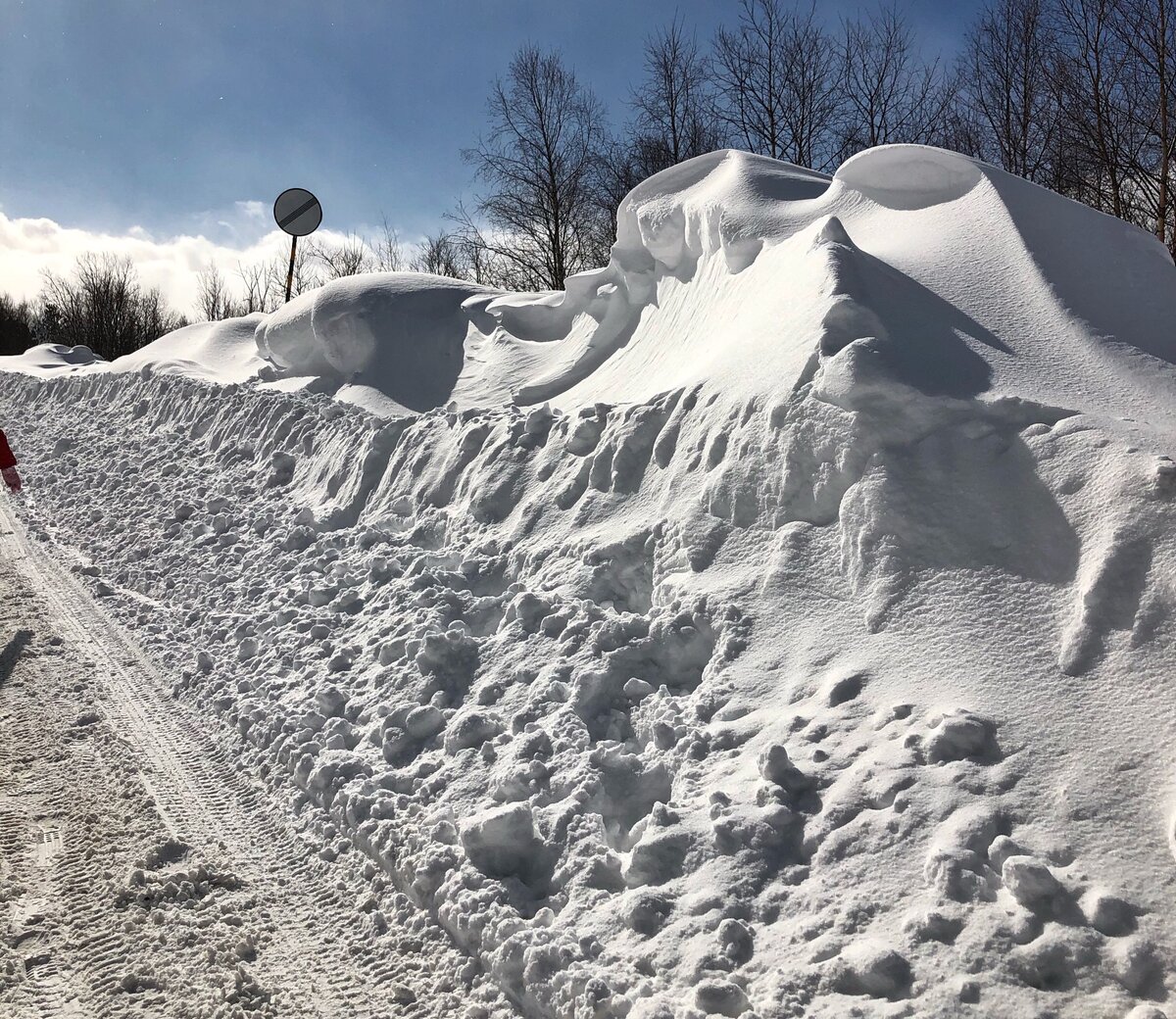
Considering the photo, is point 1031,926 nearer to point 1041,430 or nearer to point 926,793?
point 926,793

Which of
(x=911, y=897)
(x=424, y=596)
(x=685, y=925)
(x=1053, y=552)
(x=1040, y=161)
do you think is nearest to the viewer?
(x=911, y=897)

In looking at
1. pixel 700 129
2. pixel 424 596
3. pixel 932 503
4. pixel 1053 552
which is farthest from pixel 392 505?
pixel 700 129

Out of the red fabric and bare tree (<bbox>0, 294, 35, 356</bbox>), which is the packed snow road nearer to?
the red fabric

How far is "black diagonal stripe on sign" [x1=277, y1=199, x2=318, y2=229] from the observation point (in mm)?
12602

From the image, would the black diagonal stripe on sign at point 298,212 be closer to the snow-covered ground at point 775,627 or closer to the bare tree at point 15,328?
the snow-covered ground at point 775,627

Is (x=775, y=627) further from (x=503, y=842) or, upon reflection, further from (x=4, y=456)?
(x=4, y=456)

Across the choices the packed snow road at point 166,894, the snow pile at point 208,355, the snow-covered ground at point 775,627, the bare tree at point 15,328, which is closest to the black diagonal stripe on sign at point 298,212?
the snow pile at point 208,355

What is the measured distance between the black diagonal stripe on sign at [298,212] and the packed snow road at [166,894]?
31.0ft

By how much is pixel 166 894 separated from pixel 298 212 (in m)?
11.5

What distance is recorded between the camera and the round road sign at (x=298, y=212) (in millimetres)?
12586

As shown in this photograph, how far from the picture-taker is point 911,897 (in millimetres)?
2518

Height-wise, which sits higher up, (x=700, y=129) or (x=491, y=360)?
(x=700, y=129)

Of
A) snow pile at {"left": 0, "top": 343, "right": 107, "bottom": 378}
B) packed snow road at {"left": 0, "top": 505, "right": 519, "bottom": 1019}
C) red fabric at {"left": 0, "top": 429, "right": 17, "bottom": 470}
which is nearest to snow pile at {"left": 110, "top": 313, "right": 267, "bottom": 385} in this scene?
snow pile at {"left": 0, "top": 343, "right": 107, "bottom": 378}

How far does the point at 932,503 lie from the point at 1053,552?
51 centimetres
